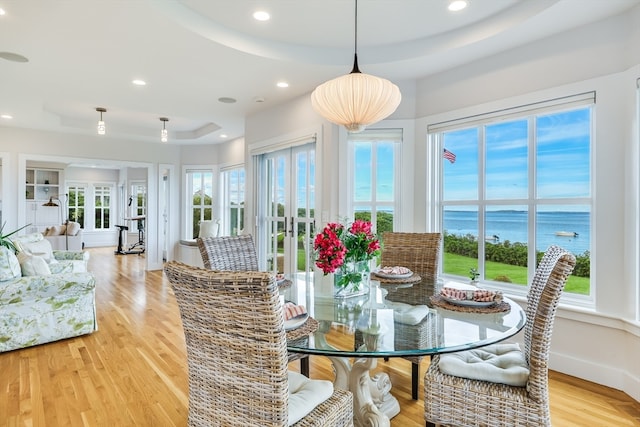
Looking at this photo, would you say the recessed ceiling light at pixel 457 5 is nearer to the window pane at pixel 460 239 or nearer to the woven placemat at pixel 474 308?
the window pane at pixel 460 239

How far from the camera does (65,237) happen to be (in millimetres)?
8453

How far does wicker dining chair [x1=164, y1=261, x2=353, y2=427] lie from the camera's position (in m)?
1.10

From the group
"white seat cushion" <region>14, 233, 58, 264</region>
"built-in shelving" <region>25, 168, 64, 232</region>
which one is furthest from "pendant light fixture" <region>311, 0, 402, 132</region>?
"built-in shelving" <region>25, 168, 64, 232</region>

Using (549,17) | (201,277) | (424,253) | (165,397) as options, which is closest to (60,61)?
(165,397)

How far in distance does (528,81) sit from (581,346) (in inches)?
82.3

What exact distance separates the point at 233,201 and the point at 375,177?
396 centimetres

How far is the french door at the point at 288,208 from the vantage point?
14.1 feet

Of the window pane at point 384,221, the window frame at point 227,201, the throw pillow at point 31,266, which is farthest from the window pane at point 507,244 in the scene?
the window frame at point 227,201

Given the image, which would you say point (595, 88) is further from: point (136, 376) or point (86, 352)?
point (86, 352)

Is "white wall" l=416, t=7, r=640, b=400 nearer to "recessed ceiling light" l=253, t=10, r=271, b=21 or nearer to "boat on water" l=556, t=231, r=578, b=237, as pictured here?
"boat on water" l=556, t=231, r=578, b=237

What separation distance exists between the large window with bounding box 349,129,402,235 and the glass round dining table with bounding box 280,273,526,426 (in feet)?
4.87

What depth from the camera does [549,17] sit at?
2.48 m

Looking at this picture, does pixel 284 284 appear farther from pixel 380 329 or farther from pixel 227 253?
pixel 380 329

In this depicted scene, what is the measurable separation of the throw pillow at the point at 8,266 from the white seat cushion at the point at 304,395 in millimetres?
3136
